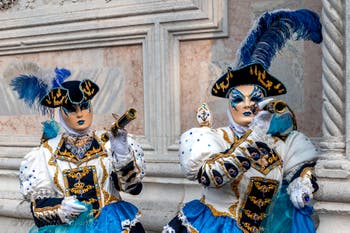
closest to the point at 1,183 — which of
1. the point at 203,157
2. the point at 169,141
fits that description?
the point at 169,141

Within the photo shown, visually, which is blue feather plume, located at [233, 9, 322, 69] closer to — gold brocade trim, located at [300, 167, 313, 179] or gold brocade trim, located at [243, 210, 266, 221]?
gold brocade trim, located at [300, 167, 313, 179]

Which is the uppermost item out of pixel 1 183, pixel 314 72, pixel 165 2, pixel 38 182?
pixel 165 2

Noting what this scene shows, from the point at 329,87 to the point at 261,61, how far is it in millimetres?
516

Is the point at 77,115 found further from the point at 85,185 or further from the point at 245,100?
the point at 245,100

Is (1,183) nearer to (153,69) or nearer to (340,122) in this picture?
(153,69)

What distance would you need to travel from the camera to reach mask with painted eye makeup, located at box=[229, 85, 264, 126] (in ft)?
10.0

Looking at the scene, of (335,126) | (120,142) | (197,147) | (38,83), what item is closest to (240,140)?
(197,147)

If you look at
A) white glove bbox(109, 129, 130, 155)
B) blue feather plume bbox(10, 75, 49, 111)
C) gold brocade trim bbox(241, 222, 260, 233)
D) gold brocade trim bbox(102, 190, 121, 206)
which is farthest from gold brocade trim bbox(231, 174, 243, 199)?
blue feather plume bbox(10, 75, 49, 111)

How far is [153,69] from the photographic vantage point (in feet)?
15.8

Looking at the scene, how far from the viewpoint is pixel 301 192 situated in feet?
9.68

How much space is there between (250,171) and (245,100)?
342 mm

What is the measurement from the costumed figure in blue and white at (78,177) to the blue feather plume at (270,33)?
771 millimetres

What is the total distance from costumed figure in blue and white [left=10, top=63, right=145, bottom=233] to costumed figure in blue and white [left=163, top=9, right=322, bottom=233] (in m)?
0.33

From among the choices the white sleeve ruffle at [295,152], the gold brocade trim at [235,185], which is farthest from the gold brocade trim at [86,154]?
the white sleeve ruffle at [295,152]
